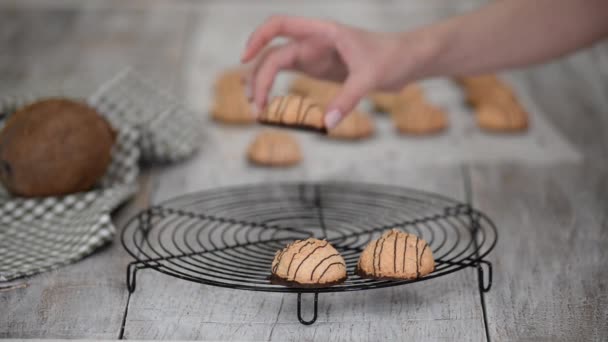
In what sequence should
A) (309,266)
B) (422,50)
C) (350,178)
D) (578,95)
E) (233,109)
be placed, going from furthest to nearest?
(578,95) → (233,109) → (350,178) → (422,50) → (309,266)

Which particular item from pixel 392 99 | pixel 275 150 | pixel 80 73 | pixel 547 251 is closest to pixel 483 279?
pixel 547 251

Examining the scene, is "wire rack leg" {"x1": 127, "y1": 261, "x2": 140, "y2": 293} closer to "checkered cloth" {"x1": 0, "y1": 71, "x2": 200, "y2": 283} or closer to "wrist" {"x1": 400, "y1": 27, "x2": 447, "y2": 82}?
"checkered cloth" {"x1": 0, "y1": 71, "x2": 200, "y2": 283}

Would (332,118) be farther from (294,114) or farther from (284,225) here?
(284,225)

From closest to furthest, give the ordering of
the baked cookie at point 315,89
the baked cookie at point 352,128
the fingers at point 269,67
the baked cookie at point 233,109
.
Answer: the fingers at point 269,67
the baked cookie at point 352,128
the baked cookie at point 233,109
the baked cookie at point 315,89

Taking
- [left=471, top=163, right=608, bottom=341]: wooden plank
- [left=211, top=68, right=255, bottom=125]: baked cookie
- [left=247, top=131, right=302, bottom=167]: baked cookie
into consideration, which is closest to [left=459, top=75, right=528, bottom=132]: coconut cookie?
[left=471, top=163, right=608, bottom=341]: wooden plank

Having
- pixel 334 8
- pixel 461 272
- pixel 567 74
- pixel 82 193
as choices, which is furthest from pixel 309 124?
pixel 334 8

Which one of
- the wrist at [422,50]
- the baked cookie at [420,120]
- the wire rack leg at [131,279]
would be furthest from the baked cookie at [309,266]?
the baked cookie at [420,120]

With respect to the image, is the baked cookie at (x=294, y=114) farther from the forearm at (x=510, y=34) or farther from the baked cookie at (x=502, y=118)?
the baked cookie at (x=502, y=118)
